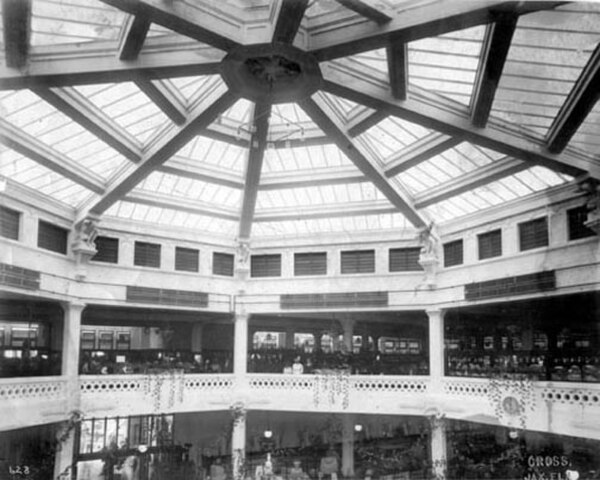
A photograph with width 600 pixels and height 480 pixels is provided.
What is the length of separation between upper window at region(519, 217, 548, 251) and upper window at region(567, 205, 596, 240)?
4.28 ft

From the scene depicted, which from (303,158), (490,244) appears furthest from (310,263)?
(490,244)

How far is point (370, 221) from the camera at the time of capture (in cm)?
2822

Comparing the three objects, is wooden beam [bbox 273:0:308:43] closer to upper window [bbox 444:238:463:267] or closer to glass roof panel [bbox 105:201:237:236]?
upper window [bbox 444:238:463:267]

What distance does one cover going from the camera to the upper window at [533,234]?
21453 millimetres

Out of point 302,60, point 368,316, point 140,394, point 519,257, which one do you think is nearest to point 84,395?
point 140,394

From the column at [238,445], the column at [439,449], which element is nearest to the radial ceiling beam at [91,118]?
the column at [238,445]

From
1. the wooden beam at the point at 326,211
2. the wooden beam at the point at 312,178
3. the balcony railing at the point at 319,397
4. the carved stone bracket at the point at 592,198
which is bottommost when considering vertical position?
the balcony railing at the point at 319,397

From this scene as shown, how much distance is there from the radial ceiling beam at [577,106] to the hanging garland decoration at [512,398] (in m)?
8.75

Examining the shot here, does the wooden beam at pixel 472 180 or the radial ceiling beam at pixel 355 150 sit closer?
the radial ceiling beam at pixel 355 150

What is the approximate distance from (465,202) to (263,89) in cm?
1219

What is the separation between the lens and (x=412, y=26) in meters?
12.5

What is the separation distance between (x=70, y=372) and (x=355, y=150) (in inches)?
585

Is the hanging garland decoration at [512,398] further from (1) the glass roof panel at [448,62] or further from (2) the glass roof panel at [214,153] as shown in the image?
(2) the glass roof panel at [214,153]

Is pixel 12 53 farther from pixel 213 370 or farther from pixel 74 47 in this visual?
pixel 213 370
